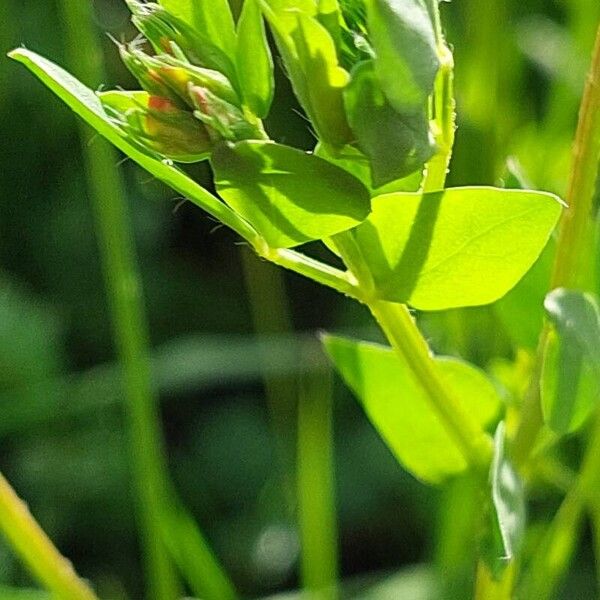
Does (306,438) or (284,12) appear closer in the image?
(284,12)

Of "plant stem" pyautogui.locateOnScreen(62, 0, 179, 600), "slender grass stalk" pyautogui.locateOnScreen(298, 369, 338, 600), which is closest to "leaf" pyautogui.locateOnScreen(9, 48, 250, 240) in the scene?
"plant stem" pyautogui.locateOnScreen(62, 0, 179, 600)

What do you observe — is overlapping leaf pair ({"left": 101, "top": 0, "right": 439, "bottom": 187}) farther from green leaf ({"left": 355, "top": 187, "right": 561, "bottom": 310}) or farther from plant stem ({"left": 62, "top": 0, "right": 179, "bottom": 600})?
plant stem ({"left": 62, "top": 0, "right": 179, "bottom": 600})

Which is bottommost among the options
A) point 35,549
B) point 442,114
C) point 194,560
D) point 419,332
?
point 194,560

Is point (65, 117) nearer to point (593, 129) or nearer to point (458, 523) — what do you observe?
point (458, 523)

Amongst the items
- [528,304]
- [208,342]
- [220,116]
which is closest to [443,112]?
[220,116]

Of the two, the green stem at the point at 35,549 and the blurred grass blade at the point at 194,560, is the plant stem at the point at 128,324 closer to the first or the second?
the blurred grass blade at the point at 194,560

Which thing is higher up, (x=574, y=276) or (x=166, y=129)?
(x=166, y=129)

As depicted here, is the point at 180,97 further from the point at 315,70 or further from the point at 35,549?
the point at 35,549
